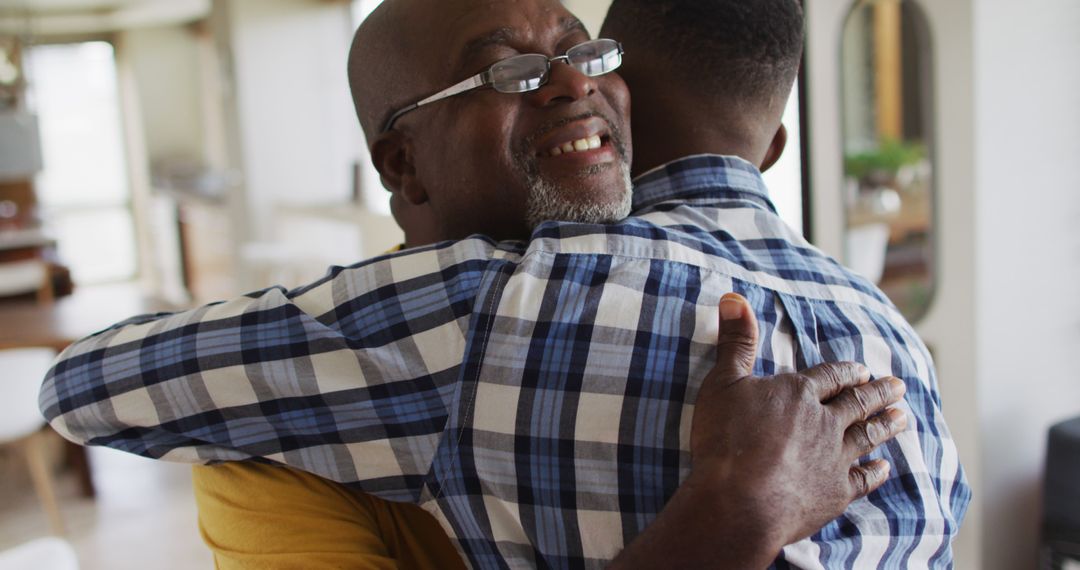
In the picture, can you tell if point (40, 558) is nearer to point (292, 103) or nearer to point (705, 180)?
point (705, 180)

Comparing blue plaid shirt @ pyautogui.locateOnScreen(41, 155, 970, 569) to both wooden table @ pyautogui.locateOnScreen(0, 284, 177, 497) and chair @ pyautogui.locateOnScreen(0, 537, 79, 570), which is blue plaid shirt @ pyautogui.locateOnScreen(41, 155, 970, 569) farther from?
wooden table @ pyautogui.locateOnScreen(0, 284, 177, 497)

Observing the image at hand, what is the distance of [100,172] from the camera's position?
10242mm

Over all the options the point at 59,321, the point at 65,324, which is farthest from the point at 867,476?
the point at 59,321

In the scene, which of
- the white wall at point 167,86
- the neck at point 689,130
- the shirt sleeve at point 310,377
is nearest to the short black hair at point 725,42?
the neck at point 689,130

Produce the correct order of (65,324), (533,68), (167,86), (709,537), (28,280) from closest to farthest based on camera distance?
(709,537), (533,68), (65,324), (28,280), (167,86)

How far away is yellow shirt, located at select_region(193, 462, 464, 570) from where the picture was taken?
95 cm

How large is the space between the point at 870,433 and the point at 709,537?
0.21 m

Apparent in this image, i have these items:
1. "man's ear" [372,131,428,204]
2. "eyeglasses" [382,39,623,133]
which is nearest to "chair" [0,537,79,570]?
"man's ear" [372,131,428,204]

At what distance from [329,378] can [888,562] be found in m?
0.57

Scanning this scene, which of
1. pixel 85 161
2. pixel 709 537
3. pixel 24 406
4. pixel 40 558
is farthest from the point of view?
pixel 85 161

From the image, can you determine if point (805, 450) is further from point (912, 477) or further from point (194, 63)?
point (194, 63)

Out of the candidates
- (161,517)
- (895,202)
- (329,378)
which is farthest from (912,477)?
(161,517)

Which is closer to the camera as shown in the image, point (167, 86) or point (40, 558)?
point (40, 558)

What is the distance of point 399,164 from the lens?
3.92 feet
